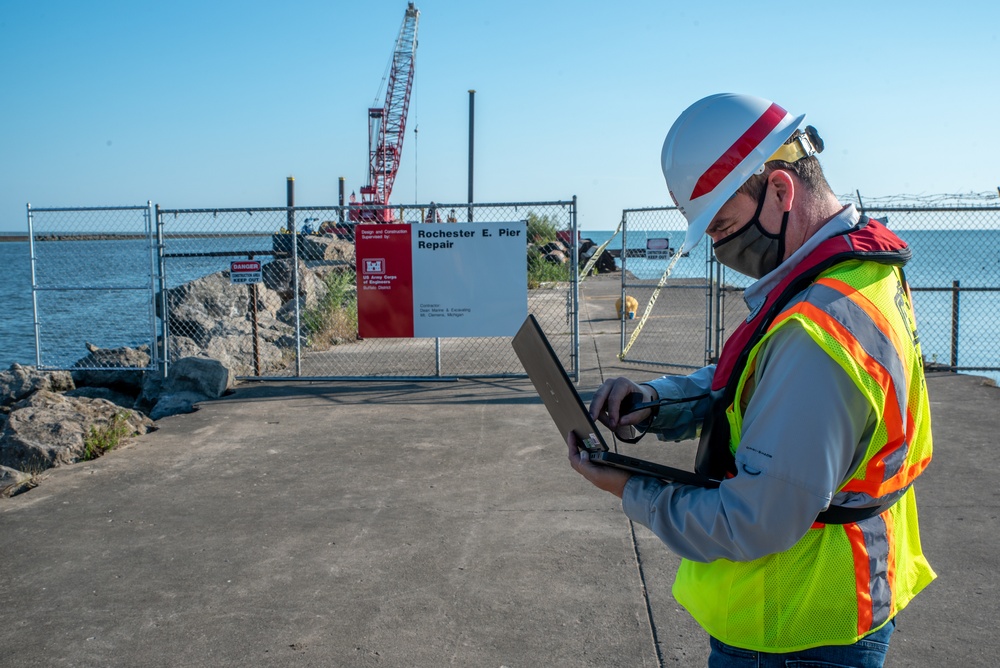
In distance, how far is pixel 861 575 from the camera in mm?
1787

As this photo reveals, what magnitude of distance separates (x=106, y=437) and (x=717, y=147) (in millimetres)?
6905

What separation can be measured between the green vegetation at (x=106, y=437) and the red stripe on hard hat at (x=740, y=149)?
663cm

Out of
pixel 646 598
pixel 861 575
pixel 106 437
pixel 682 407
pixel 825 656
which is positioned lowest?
pixel 646 598

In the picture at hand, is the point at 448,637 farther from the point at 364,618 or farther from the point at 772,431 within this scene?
the point at 772,431

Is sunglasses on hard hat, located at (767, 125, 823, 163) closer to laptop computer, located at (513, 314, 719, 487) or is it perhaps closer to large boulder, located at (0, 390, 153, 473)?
laptop computer, located at (513, 314, 719, 487)

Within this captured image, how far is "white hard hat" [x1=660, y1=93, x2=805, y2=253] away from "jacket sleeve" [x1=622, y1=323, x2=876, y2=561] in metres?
0.40

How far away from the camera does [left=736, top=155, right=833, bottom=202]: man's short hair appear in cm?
187

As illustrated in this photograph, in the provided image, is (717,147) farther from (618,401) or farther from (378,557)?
(378,557)

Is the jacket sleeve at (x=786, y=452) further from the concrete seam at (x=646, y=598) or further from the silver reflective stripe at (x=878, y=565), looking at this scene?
the concrete seam at (x=646, y=598)

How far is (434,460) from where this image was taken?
700cm

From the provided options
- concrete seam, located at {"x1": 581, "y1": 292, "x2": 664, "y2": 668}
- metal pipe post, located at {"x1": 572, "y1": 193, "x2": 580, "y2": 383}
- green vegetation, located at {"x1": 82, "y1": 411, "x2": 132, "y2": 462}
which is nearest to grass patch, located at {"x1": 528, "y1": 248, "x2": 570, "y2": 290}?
metal pipe post, located at {"x1": 572, "y1": 193, "x2": 580, "y2": 383}

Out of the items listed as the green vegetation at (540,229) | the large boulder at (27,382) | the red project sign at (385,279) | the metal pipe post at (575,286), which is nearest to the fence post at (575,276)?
the metal pipe post at (575,286)

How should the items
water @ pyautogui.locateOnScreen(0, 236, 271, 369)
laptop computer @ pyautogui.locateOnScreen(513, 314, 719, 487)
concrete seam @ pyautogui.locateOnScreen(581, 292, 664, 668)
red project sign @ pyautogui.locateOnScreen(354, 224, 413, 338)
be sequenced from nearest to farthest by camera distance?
laptop computer @ pyautogui.locateOnScreen(513, 314, 719, 487) → concrete seam @ pyautogui.locateOnScreen(581, 292, 664, 668) → red project sign @ pyautogui.locateOnScreen(354, 224, 413, 338) → water @ pyautogui.locateOnScreen(0, 236, 271, 369)

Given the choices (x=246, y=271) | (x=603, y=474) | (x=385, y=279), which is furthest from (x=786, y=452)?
(x=246, y=271)
